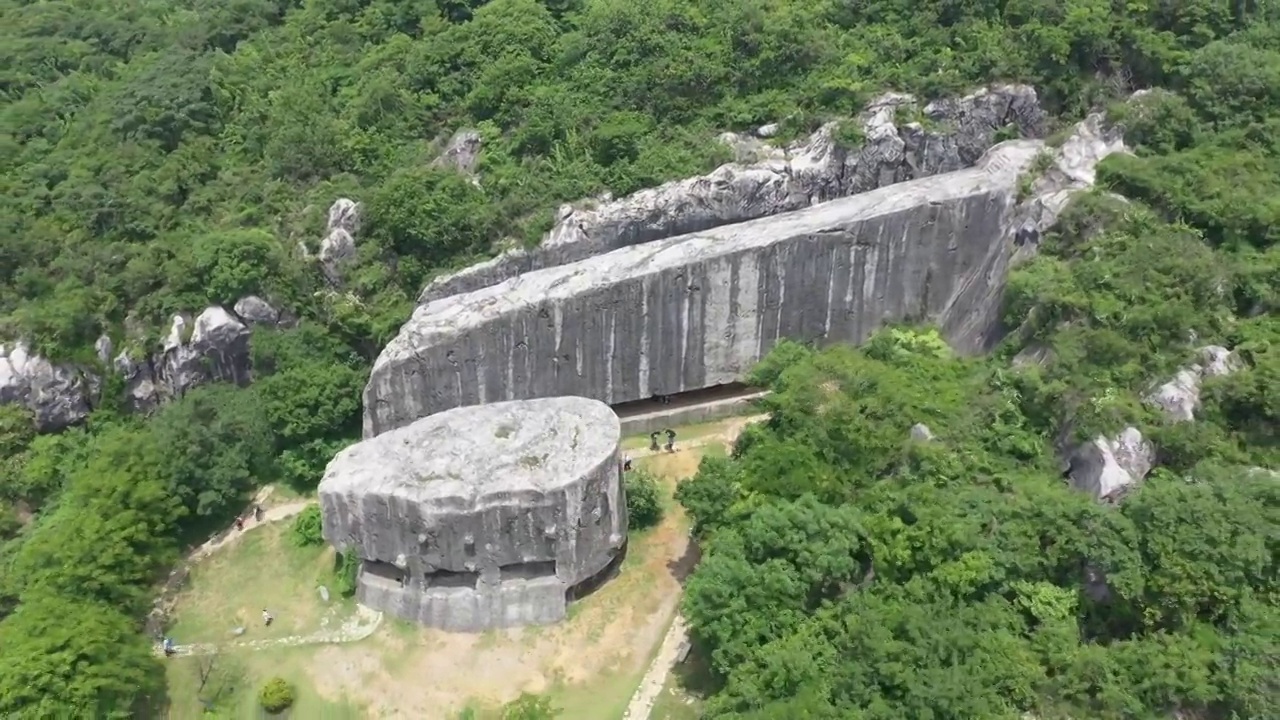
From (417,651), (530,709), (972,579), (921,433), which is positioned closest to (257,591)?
(417,651)

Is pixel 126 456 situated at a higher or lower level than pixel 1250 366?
lower

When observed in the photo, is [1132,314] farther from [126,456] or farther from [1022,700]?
[126,456]

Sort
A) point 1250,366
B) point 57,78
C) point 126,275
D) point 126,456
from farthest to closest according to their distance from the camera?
point 57,78
point 126,275
point 126,456
point 1250,366

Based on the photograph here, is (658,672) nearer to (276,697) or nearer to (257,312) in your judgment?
(276,697)

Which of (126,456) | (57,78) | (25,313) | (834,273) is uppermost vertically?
(57,78)

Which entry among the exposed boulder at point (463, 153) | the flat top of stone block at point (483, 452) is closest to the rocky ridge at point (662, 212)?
the exposed boulder at point (463, 153)

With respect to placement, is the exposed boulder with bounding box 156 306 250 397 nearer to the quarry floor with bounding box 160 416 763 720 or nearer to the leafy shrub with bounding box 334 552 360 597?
the quarry floor with bounding box 160 416 763 720

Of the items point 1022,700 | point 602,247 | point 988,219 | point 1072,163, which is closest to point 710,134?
point 602,247

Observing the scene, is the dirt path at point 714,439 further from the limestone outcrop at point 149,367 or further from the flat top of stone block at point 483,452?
the limestone outcrop at point 149,367
